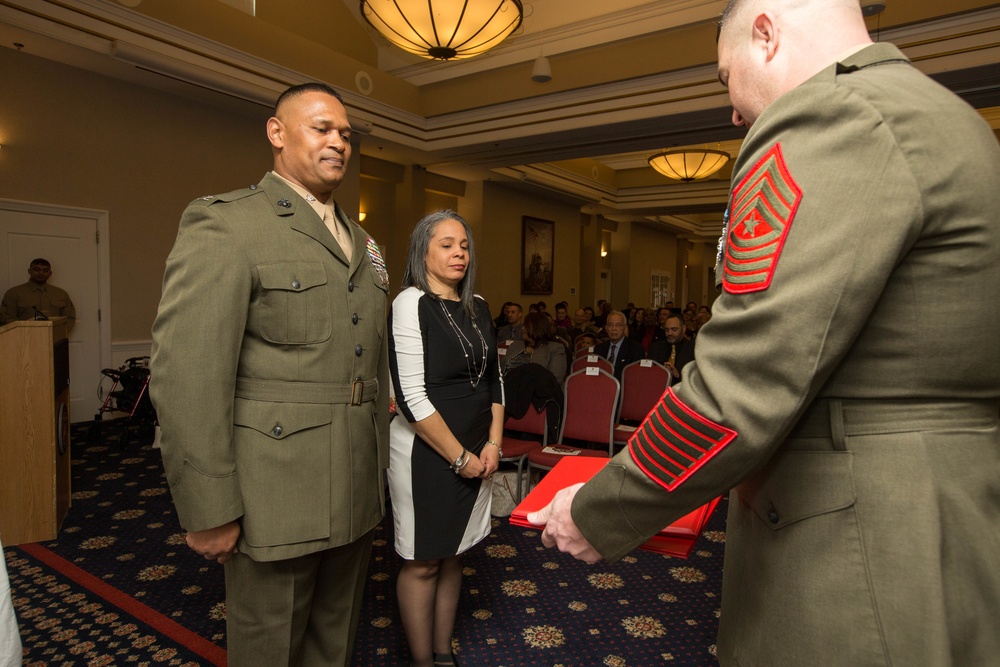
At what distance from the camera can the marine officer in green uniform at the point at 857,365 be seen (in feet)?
2.12

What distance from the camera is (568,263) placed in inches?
544

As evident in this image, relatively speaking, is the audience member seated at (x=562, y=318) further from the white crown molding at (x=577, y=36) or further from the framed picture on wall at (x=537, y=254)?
the white crown molding at (x=577, y=36)

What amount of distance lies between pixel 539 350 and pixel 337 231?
375cm

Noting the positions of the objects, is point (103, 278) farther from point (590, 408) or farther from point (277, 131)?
point (277, 131)

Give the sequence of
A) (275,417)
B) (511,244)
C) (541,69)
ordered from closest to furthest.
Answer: (275,417) < (541,69) < (511,244)

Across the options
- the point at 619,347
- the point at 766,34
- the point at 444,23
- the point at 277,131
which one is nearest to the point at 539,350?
the point at 619,347

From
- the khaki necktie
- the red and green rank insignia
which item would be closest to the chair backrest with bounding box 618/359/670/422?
the khaki necktie

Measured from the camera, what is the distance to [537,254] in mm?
12555

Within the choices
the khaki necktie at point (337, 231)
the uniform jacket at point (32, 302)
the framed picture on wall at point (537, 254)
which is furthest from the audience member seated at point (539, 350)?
the framed picture on wall at point (537, 254)

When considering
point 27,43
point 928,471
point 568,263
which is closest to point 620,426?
point 928,471

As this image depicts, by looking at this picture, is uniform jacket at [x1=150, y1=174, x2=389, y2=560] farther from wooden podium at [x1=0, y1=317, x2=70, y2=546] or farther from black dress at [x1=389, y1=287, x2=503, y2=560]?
wooden podium at [x1=0, y1=317, x2=70, y2=546]

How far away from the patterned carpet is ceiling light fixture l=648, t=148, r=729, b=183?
8.18 m

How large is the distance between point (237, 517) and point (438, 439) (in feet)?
2.48

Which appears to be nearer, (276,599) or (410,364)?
(276,599)
